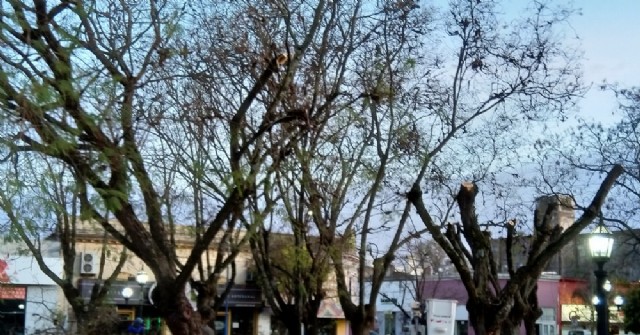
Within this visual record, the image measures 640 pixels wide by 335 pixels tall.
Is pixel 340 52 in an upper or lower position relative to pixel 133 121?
upper

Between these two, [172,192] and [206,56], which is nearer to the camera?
[206,56]

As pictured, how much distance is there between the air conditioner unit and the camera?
32719mm

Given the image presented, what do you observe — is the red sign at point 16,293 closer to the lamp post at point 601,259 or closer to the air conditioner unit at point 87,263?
the air conditioner unit at point 87,263

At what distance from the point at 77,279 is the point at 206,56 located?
2063 centimetres

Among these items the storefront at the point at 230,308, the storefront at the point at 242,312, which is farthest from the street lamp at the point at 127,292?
the storefront at the point at 242,312

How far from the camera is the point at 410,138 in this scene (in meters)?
17.2

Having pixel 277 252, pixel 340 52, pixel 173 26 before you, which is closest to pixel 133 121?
pixel 173 26

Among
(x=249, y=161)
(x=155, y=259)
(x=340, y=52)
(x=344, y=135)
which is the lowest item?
(x=155, y=259)

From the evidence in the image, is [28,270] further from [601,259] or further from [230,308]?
[601,259]

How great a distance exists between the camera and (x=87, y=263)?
32.9 meters

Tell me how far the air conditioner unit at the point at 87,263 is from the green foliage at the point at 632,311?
20.5m

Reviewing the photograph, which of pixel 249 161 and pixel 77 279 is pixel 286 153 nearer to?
pixel 249 161

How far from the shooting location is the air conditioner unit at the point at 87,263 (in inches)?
1288

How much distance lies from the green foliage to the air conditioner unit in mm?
20503
